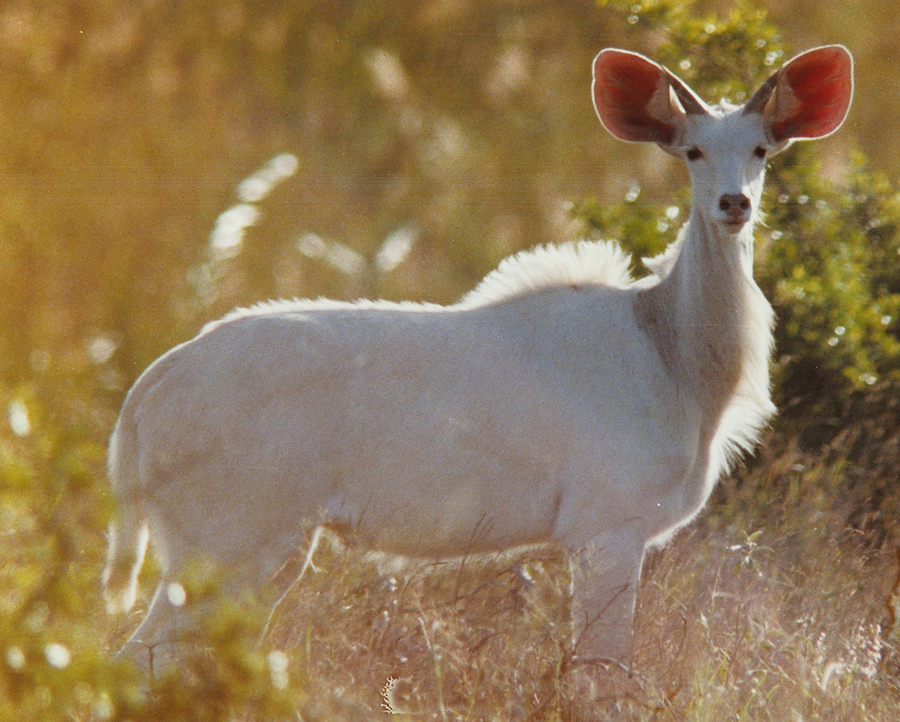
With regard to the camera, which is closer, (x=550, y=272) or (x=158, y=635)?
(x=158, y=635)

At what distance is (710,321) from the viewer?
4.05m

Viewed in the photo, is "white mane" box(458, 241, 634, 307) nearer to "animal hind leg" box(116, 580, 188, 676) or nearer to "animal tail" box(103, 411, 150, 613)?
"animal tail" box(103, 411, 150, 613)

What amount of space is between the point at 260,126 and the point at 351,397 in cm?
351

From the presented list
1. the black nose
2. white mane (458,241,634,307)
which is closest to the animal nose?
the black nose

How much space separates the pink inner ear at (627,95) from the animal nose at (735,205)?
558 mm

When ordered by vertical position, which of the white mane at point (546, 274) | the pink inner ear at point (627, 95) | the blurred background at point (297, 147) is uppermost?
the pink inner ear at point (627, 95)

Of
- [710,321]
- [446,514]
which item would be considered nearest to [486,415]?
[446,514]

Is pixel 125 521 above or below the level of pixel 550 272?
below

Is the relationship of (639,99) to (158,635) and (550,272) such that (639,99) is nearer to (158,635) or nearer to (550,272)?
(550,272)

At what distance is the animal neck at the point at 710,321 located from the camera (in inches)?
158

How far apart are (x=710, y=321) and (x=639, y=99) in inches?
31.1

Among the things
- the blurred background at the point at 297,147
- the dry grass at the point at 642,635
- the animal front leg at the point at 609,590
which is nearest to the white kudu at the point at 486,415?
the animal front leg at the point at 609,590

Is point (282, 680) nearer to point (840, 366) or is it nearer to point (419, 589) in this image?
point (419, 589)

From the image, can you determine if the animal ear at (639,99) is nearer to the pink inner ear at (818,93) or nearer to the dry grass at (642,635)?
the pink inner ear at (818,93)
